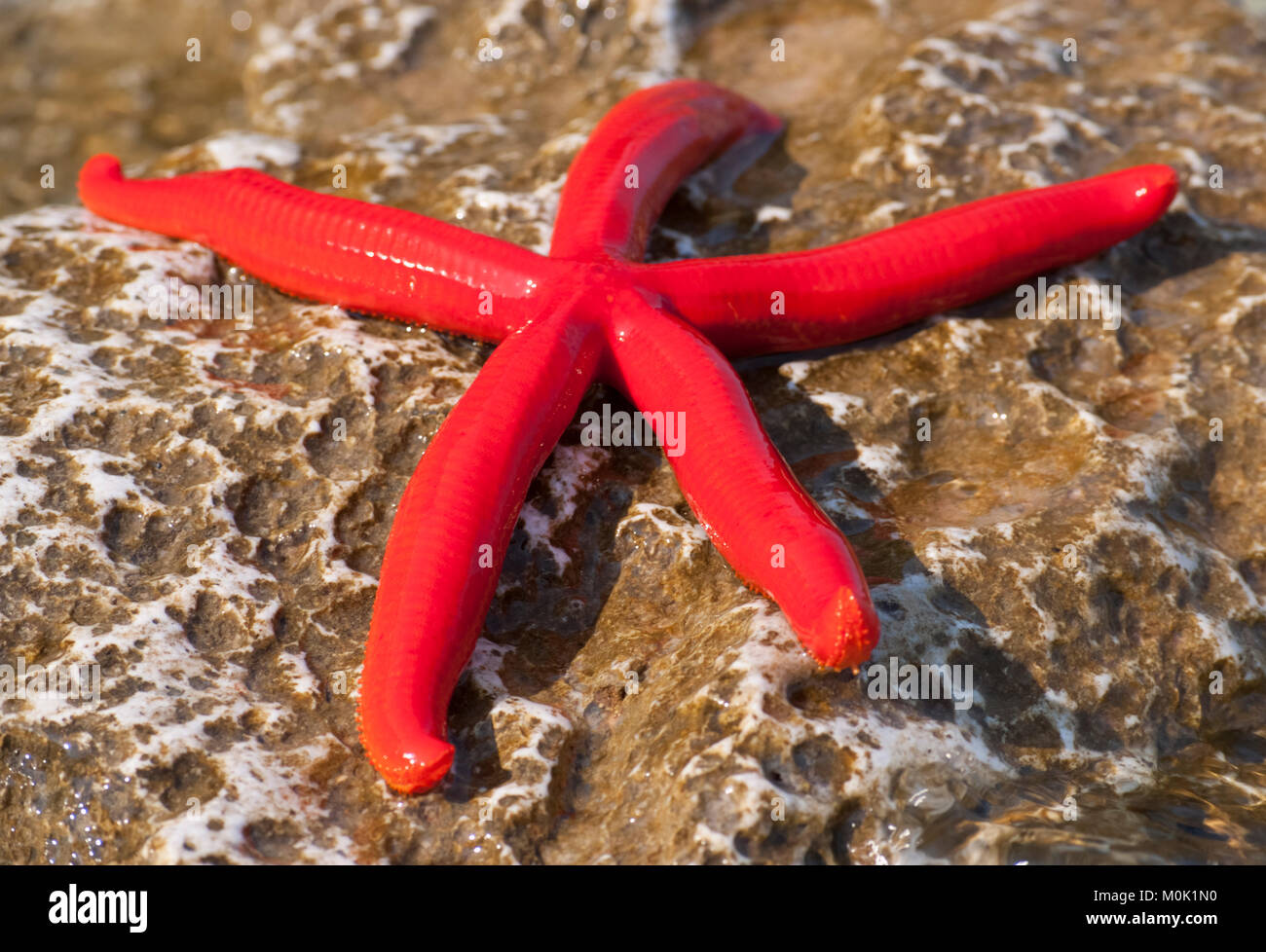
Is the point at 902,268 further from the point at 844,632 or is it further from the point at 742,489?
the point at 844,632

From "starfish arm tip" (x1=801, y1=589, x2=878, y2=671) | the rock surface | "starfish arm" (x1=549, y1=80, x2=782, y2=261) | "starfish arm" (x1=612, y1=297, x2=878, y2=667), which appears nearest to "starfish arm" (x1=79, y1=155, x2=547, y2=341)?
the rock surface

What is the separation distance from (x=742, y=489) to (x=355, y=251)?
1.93 metres

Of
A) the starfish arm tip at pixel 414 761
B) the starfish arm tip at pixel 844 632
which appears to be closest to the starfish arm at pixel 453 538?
the starfish arm tip at pixel 414 761

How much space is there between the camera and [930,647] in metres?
3.85

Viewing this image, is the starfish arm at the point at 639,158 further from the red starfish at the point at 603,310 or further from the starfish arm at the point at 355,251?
the starfish arm at the point at 355,251

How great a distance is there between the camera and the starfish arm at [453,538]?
3.47 m

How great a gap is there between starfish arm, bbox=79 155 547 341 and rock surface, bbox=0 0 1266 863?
170mm

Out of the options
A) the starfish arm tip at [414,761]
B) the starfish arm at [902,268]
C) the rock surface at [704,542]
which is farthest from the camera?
the starfish arm at [902,268]

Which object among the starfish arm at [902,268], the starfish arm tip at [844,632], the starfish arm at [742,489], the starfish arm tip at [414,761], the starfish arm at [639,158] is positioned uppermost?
the starfish arm at [639,158]

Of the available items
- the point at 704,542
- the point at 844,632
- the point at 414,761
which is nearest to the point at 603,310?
the point at 704,542

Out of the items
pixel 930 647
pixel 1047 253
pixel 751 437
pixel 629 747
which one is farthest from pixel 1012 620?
pixel 1047 253

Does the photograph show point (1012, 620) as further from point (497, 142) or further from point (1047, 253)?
point (497, 142)

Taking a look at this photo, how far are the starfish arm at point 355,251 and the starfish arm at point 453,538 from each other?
1.15 feet

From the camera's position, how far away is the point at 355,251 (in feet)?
15.2
